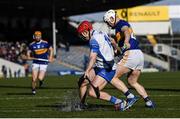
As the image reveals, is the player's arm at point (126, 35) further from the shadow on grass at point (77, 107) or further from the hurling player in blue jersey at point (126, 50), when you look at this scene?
the shadow on grass at point (77, 107)

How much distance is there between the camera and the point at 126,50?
1391 cm

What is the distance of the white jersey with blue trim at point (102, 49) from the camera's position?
13216 millimetres

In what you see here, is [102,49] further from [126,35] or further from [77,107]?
[77,107]

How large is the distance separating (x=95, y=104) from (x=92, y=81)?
1914mm

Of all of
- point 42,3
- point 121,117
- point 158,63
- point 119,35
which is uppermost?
point 119,35

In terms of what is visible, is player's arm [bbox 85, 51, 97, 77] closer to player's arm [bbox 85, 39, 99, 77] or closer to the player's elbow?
player's arm [bbox 85, 39, 99, 77]

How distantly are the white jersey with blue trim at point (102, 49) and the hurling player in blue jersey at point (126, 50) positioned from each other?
36 cm

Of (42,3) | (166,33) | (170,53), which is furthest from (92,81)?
(166,33)

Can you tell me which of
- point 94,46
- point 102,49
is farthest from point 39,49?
point 94,46

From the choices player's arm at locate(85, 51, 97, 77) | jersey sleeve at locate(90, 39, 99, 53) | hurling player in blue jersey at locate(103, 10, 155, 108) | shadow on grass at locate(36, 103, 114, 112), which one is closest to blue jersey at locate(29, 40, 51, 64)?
shadow on grass at locate(36, 103, 114, 112)

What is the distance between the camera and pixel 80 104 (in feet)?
45.6

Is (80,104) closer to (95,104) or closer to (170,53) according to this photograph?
(95,104)

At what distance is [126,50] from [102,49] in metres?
0.76

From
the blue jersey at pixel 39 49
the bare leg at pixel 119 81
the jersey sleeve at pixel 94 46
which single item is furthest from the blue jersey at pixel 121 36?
the blue jersey at pixel 39 49
